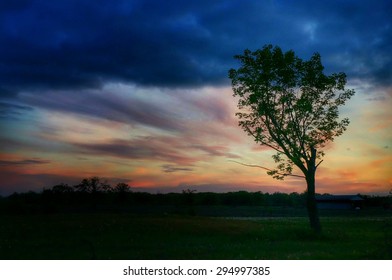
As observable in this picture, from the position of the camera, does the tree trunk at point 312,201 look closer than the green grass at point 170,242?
No

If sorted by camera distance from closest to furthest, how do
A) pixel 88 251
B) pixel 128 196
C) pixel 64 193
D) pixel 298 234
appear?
pixel 88 251
pixel 298 234
pixel 64 193
pixel 128 196

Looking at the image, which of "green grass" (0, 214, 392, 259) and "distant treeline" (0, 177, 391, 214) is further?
"distant treeline" (0, 177, 391, 214)

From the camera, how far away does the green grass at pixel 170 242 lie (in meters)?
23.0

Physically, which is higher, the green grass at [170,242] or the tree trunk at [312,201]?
the tree trunk at [312,201]

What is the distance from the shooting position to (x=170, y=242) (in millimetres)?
28688

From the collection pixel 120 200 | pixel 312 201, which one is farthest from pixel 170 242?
pixel 120 200

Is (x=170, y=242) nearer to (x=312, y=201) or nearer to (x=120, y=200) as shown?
(x=312, y=201)

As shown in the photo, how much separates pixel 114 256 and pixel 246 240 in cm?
1249

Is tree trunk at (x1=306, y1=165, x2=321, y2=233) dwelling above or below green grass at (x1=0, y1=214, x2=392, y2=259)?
above

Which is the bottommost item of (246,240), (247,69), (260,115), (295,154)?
(246,240)

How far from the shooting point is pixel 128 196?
112938 mm

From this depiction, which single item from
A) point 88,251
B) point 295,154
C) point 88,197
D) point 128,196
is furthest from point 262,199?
point 88,251

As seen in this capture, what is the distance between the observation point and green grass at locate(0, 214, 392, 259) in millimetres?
23016

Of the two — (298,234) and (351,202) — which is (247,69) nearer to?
(298,234)
